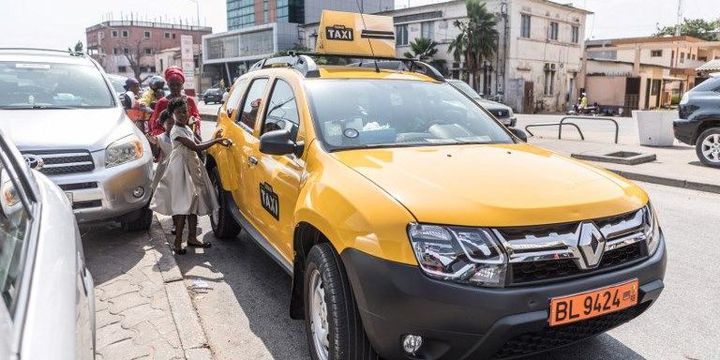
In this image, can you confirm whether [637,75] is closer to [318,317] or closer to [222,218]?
[222,218]

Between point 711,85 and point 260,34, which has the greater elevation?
point 260,34

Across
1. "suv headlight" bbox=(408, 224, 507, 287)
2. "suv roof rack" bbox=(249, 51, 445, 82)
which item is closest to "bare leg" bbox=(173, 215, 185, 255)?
"suv roof rack" bbox=(249, 51, 445, 82)

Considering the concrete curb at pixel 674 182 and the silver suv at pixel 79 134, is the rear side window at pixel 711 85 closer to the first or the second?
the concrete curb at pixel 674 182

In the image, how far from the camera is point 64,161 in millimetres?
4461

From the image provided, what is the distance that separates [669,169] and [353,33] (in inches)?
267

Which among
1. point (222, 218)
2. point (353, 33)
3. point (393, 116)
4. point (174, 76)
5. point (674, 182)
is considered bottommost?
point (674, 182)

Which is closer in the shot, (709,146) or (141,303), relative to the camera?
(141,303)

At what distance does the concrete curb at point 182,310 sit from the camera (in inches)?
125

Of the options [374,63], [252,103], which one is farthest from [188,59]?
[374,63]

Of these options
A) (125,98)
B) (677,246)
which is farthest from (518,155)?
(125,98)

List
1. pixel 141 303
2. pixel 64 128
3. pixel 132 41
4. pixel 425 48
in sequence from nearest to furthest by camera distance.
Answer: pixel 141 303 → pixel 64 128 → pixel 425 48 → pixel 132 41

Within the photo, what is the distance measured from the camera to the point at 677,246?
517cm

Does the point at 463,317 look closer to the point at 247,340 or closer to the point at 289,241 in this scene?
the point at 289,241

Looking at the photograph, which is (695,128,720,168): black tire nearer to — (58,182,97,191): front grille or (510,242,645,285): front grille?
(510,242,645,285): front grille
